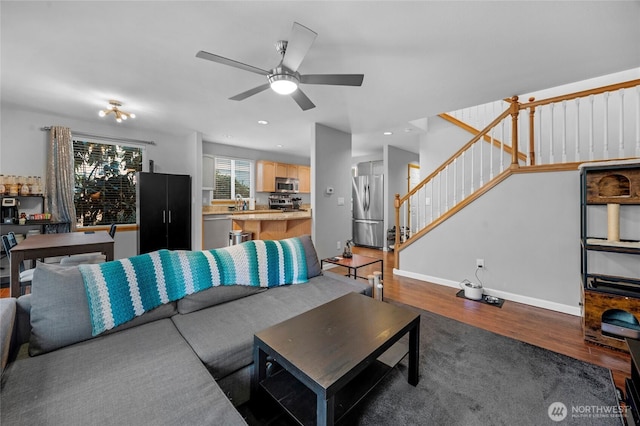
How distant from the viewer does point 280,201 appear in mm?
6699

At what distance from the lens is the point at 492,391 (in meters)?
1.68

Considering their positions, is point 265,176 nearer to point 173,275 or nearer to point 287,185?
point 287,185

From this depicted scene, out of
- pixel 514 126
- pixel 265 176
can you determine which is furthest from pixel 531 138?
pixel 265 176

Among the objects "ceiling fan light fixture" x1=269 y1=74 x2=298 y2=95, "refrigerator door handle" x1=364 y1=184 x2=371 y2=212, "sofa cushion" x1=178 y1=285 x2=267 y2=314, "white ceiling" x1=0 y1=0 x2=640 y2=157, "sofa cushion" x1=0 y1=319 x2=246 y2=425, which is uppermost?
"white ceiling" x1=0 y1=0 x2=640 y2=157

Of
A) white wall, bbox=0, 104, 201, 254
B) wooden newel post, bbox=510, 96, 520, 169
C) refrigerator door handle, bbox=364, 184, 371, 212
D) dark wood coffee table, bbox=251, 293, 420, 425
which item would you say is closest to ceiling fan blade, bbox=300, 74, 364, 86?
dark wood coffee table, bbox=251, 293, 420, 425

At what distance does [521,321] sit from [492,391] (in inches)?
54.0

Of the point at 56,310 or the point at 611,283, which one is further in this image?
the point at 611,283

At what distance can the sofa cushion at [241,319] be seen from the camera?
145 cm

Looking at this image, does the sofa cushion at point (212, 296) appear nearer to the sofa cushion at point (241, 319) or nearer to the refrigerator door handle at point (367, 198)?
the sofa cushion at point (241, 319)

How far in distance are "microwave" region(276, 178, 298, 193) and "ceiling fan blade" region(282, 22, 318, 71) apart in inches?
186

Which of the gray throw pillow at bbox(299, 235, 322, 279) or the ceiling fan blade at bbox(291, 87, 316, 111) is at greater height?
the ceiling fan blade at bbox(291, 87, 316, 111)

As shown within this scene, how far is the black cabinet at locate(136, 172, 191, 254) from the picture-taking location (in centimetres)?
450

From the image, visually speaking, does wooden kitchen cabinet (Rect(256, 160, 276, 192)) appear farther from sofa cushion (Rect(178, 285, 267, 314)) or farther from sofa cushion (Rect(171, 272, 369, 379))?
sofa cushion (Rect(178, 285, 267, 314))

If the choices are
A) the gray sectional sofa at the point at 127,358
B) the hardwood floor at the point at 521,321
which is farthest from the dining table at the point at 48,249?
the hardwood floor at the point at 521,321
